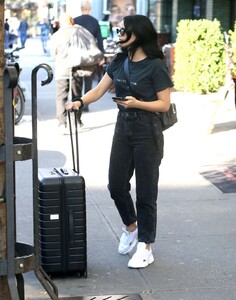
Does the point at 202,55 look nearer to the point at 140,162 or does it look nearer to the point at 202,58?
the point at 202,58

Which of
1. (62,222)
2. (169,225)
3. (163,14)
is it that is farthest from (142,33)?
(163,14)

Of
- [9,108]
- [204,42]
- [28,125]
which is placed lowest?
[28,125]

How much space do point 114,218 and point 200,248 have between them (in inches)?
46.3

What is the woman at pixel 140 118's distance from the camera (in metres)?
5.84

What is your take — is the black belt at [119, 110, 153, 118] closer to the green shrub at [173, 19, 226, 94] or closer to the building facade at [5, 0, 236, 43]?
the green shrub at [173, 19, 226, 94]

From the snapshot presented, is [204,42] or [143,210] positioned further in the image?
[204,42]

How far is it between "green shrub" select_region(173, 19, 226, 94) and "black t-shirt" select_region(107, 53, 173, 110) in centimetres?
1030

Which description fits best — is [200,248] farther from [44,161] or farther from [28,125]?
[28,125]

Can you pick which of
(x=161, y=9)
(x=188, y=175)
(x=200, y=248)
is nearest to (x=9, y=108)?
(x=200, y=248)

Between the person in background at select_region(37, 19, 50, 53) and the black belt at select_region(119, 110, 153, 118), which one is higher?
the black belt at select_region(119, 110, 153, 118)

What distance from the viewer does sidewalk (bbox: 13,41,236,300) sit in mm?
5676

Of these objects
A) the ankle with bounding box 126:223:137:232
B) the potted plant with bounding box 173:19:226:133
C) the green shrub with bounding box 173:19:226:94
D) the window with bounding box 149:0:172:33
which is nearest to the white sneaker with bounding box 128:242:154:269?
the ankle with bounding box 126:223:137:232

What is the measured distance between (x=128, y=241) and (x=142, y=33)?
165 centimetres

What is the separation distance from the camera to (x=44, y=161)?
10258mm
